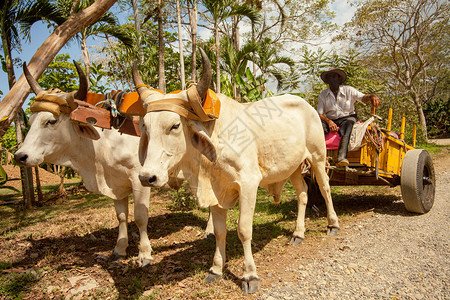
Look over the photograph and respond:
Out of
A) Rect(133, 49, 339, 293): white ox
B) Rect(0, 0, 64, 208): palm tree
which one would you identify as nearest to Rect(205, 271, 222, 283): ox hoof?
Rect(133, 49, 339, 293): white ox

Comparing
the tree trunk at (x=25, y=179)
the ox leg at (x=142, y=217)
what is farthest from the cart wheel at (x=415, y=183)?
the tree trunk at (x=25, y=179)

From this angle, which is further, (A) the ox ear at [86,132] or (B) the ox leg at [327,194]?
(B) the ox leg at [327,194]

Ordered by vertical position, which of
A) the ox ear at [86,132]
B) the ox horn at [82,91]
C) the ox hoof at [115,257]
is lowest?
→ the ox hoof at [115,257]

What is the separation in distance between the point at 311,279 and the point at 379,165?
2.54m

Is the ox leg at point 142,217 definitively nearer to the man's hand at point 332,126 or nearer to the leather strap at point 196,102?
the leather strap at point 196,102

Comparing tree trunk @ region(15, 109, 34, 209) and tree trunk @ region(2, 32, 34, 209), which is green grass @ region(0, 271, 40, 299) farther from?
tree trunk @ region(15, 109, 34, 209)

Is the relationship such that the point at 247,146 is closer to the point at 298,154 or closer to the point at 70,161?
the point at 298,154

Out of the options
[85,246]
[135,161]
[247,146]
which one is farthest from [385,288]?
[85,246]

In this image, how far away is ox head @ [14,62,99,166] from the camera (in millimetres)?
3148

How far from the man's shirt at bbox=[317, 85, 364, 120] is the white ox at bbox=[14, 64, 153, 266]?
121 inches

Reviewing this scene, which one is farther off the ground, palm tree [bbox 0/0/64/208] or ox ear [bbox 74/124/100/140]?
palm tree [bbox 0/0/64/208]

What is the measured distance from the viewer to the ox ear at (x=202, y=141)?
105 inches

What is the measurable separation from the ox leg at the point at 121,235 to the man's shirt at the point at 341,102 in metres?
3.33

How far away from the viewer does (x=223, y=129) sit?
9.71 feet
